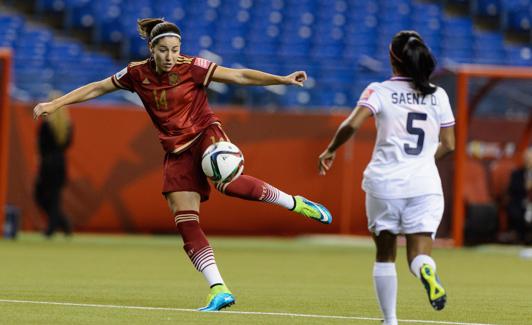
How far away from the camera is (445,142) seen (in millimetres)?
8258

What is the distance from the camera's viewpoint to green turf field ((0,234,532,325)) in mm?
9031

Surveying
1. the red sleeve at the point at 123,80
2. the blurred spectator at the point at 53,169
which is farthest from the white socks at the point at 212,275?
the blurred spectator at the point at 53,169

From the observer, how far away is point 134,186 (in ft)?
77.2

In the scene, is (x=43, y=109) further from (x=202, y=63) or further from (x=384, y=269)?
(x=384, y=269)

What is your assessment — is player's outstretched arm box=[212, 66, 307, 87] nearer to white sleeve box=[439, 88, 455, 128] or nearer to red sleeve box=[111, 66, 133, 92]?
red sleeve box=[111, 66, 133, 92]

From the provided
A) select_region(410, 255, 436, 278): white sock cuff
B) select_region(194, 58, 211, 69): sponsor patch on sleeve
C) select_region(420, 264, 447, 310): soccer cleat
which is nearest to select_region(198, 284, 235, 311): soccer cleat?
select_region(194, 58, 211, 69): sponsor patch on sleeve

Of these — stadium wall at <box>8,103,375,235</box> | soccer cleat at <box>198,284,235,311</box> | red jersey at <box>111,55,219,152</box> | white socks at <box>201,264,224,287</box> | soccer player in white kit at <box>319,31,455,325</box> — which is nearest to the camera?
soccer player in white kit at <box>319,31,455,325</box>

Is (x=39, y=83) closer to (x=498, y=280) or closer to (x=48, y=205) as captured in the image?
(x=48, y=205)

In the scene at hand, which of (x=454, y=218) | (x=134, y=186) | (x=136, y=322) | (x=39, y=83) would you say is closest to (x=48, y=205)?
(x=134, y=186)

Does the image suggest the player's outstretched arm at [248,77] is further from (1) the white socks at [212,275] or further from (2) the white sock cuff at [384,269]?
(2) the white sock cuff at [384,269]

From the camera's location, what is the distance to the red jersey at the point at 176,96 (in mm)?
9555

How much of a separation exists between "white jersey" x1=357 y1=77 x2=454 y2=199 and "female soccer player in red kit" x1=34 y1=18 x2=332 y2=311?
1.47 meters

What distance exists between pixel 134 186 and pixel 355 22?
8.72 metres

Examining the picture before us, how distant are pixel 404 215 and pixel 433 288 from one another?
54cm
